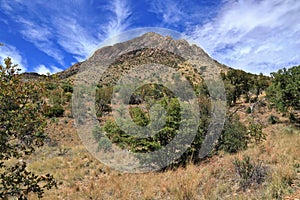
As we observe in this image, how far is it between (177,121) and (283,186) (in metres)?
7.23

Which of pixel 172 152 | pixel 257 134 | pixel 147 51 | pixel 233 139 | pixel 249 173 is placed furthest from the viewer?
pixel 147 51

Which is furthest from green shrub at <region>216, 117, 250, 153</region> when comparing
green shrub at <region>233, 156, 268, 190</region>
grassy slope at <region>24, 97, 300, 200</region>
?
green shrub at <region>233, 156, 268, 190</region>

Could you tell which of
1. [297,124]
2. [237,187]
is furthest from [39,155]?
[297,124]

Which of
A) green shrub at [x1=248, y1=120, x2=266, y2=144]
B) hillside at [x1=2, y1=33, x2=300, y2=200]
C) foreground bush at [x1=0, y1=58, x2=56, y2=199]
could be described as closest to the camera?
foreground bush at [x1=0, y1=58, x2=56, y2=199]

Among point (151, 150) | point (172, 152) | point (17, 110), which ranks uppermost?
point (17, 110)

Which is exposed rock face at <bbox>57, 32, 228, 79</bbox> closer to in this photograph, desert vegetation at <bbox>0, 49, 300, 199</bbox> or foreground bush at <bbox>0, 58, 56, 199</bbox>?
desert vegetation at <bbox>0, 49, 300, 199</bbox>

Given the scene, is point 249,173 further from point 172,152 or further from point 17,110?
point 172,152

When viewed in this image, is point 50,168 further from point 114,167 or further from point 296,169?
point 296,169

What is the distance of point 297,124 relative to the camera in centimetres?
2023

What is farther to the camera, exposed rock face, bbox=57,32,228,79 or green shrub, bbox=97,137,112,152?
green shrub, bbox=97,137,112,152

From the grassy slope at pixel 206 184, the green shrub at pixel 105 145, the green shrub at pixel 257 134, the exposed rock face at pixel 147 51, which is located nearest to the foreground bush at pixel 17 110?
the grassy slope at pixel 206 184

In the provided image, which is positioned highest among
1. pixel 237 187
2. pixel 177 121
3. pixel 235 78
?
pixel 235 78

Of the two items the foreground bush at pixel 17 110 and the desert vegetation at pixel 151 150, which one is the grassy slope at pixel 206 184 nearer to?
the desert vegetation at pixel 151 150

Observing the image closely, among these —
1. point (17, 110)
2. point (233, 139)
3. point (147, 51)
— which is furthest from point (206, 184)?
point (147, 51)
